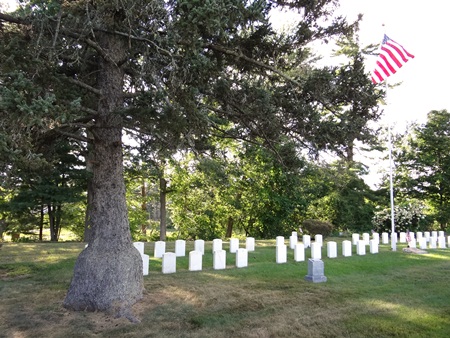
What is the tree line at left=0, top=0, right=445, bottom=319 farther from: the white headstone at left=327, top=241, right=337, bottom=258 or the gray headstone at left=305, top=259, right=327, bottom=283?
the white headstone at left=327, top=241, right=337, bottom=258

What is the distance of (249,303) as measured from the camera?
6031 millimetres

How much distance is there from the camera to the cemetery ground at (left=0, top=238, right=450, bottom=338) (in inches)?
193

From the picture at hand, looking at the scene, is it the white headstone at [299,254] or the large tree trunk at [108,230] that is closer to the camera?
the large tree trunk at [108,230]

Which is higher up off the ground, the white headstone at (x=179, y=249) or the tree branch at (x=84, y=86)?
the tree branch at (x=84, y=86)

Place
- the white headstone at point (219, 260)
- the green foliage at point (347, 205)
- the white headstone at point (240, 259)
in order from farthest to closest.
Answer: the green foliage at point (347, 205) → the white headstone at point (240, 259) → the white headstone at point (219, 260)

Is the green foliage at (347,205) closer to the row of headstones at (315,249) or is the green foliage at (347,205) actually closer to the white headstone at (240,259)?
the row of headstones at (315,249)

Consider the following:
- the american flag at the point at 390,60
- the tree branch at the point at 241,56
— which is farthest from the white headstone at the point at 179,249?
the american flag at the point at 390,60

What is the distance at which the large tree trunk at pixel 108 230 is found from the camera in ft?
19.1

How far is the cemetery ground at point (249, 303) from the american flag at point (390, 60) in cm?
653

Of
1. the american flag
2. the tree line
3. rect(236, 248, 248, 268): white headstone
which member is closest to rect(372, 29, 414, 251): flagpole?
the american flag

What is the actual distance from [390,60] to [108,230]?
1090 centimetres

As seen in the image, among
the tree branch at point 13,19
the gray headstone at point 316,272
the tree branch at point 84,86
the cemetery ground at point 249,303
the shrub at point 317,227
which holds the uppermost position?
the tree branch at point 13,19

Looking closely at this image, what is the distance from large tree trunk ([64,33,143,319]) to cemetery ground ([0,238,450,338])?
28cm

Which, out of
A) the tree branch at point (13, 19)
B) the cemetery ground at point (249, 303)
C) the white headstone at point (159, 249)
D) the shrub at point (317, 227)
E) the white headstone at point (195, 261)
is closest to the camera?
the cemetery ground at point (249, 303)
